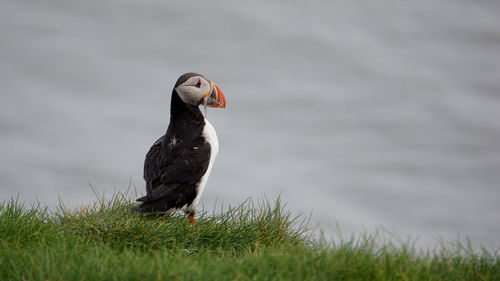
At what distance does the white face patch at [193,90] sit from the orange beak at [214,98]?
64mm

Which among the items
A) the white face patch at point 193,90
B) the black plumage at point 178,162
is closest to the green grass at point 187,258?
the black plumage at point 178,162

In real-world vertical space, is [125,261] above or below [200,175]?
below

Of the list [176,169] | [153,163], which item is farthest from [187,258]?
[153,163]

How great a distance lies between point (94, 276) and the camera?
3.91 metres

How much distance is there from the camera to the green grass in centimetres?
388

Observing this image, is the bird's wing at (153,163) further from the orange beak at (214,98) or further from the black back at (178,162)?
the orange beak at (214,98)

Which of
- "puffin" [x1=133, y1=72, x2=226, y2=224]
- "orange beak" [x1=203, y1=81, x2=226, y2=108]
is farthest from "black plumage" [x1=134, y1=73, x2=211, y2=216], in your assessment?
"orange beak" [x1=203, y1=81, x2=226, y2=108]

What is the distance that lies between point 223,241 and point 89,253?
172 centimetres

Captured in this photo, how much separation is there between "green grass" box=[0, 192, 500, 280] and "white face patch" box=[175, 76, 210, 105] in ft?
5.26

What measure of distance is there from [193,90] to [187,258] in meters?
2.49

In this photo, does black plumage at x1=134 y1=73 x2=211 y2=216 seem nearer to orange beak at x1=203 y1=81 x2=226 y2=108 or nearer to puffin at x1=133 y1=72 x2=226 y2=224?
puffin at x1=133 y1=72 x2=226 y2=224

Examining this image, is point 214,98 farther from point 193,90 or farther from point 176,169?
point 176,169

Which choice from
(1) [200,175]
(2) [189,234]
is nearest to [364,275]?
(2) [189,234]

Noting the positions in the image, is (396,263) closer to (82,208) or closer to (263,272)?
(263,272)
